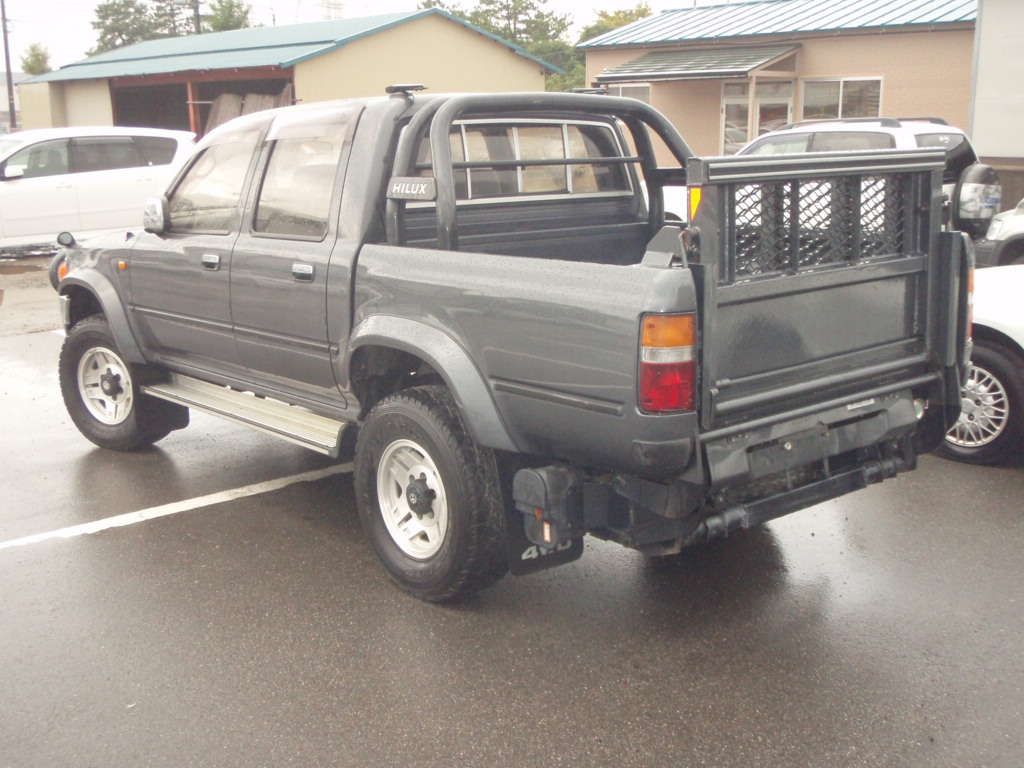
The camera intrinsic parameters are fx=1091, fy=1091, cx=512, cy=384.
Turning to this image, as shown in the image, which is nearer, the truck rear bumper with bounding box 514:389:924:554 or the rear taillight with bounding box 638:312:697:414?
the rear taillight with bounding box 638:312:697:414


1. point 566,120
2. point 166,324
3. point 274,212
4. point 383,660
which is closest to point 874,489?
point 566,120

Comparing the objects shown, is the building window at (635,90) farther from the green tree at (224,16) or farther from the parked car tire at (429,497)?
the green tree at (224,16)

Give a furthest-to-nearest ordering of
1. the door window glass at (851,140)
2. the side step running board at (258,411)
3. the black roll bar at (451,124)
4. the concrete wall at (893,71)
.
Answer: the concrete wall at (893,71) < the door window glass at (851,140) < the side step running board at (258,411) < the black roll bar at (451,124)

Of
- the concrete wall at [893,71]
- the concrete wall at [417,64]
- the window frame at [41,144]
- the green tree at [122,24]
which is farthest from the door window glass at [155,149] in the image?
the green tree at [122,24]

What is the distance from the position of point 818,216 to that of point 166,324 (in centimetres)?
356

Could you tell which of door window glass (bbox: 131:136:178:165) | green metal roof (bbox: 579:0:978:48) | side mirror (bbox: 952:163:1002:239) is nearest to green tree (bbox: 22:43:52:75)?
green metal roof (bbox: 579:0:978:48)

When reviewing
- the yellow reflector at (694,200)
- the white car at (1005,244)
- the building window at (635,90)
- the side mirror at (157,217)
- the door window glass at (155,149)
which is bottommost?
the white car at (1005,244)

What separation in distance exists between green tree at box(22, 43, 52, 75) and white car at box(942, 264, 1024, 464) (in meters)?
65.0

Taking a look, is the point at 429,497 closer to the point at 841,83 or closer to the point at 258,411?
the point at 258,411

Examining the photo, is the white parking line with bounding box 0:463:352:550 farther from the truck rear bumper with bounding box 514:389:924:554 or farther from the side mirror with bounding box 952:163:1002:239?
the side mirror with bounding box 952:163:1002:239

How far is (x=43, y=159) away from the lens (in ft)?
50.8

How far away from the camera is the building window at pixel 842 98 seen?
2525 centimetres

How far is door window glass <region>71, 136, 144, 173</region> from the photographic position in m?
15.7

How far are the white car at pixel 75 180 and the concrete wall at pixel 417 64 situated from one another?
1085 cm
